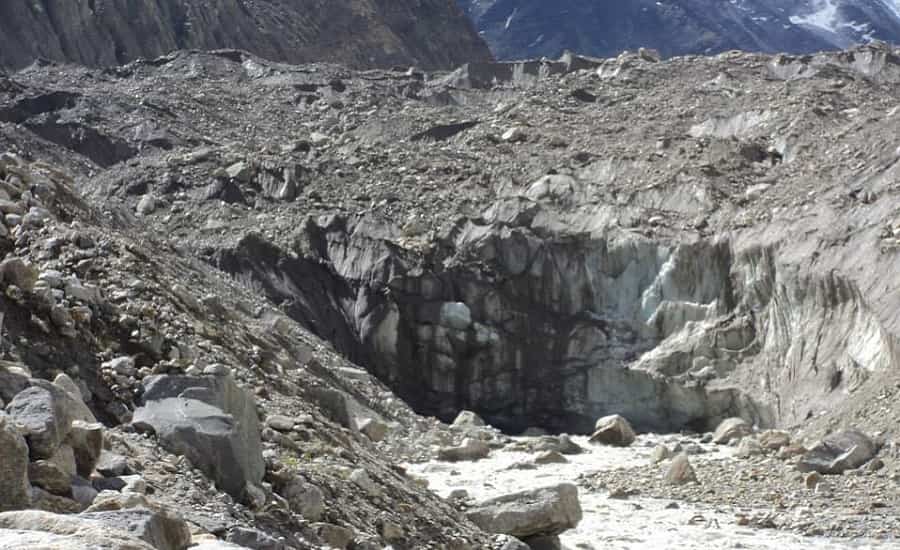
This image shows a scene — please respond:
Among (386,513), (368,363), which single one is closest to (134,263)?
(386,513)

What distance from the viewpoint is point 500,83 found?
39375 mm

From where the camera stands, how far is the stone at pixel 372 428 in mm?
15898

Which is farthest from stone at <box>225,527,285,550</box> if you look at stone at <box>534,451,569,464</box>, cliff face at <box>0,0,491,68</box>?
cliff face at <box>0,0,491,68</box>

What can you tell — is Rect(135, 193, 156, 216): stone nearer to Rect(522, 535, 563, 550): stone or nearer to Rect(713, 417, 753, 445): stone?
Rect(713, 417, 753, 445): stone

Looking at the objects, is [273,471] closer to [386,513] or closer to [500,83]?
[386,513]

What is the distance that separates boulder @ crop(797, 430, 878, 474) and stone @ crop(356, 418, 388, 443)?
4.81 meters

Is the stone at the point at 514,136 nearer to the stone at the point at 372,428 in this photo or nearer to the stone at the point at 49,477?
the stone at the point at 372,428

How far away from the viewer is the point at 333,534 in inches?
310

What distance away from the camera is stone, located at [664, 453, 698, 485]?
15.6 m

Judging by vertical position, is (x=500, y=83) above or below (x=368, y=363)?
above

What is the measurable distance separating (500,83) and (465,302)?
1567 centimetres

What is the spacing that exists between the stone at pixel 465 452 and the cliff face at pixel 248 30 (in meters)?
31.2

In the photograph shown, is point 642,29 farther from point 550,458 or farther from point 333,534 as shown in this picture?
point 333,534

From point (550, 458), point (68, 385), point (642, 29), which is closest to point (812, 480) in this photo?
point (550, 458)
